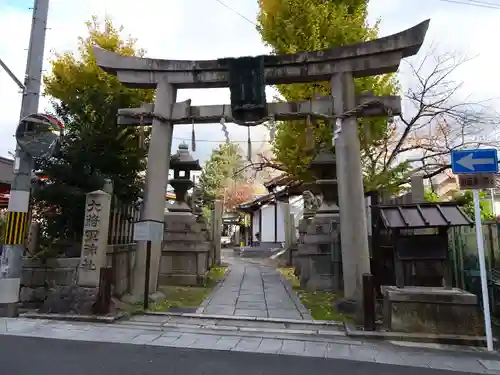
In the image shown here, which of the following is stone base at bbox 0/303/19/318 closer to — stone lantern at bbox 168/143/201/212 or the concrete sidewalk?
the concrete sidewalk

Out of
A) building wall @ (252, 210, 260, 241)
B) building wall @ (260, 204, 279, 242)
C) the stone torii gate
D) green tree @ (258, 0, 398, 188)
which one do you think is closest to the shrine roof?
the stone torii gate

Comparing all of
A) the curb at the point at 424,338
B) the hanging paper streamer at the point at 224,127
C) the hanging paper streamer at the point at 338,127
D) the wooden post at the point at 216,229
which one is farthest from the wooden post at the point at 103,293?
the wooden post at the point at 216,229

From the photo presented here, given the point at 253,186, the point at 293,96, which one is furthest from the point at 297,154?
the point at 253,186

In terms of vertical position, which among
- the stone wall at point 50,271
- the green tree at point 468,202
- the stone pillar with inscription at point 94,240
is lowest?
the stone wall at point 50,271

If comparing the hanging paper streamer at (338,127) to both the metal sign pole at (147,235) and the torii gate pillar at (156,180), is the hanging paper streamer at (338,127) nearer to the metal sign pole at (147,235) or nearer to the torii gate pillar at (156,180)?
the torii gate pillar at (156,180)

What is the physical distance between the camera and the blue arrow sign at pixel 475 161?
21.4ft

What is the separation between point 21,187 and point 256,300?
270 inches

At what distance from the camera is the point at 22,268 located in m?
8.75

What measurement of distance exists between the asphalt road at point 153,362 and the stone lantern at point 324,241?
21.3ft

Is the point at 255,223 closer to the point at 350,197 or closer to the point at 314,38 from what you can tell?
the point at 314,38

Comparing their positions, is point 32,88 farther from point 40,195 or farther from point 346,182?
point 346,182

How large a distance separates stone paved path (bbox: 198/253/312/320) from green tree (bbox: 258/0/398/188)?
548 centimetres

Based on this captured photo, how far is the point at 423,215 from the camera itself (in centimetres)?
743

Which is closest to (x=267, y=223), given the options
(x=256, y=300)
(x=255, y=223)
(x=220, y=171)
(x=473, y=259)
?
(x=255, y=223)
